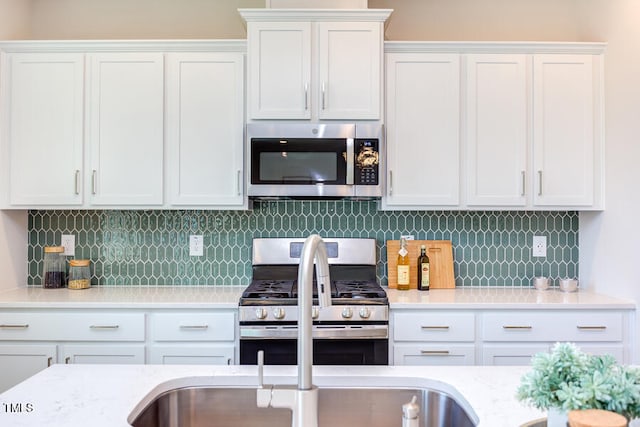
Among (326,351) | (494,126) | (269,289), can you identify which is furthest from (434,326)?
(494,126)

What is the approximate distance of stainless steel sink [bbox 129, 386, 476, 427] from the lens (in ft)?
4.35

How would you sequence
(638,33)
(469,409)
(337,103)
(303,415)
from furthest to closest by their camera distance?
(337,103) < (638,33) < (469,409) < (303,415)

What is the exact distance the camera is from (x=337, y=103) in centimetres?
280

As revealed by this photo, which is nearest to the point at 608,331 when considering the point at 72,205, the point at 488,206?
the point at 488,206

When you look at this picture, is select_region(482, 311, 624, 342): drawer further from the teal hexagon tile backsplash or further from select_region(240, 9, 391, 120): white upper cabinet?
select_region(240, 9, 391, 120): white upper cabinet

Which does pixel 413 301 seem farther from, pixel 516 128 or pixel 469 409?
pixel 469 409

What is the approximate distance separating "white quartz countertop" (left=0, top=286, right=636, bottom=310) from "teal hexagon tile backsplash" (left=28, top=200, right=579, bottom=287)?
0.49 feet

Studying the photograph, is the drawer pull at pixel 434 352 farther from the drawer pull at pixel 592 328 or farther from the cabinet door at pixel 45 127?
the cabinet door at pixel 45 127

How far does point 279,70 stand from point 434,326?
1629mm

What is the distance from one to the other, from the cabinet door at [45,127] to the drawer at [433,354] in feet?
6.58

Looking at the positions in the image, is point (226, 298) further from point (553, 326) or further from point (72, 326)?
point (553, 326)

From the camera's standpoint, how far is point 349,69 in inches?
110

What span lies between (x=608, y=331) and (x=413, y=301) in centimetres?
102

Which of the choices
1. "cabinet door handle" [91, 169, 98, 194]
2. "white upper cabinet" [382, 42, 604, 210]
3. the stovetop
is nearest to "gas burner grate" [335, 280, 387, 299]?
the stovetop
